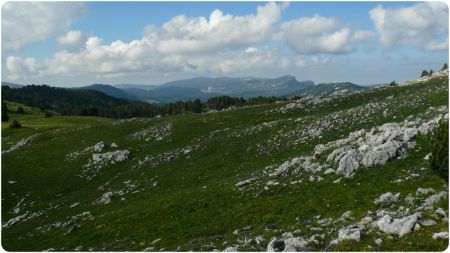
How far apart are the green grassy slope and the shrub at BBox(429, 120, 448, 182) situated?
155cm

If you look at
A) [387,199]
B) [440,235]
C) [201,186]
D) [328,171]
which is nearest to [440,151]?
[387,199]

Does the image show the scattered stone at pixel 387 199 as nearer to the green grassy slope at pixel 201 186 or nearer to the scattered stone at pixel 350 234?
the green grassy slope at pixel 201 186

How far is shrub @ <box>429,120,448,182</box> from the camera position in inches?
838

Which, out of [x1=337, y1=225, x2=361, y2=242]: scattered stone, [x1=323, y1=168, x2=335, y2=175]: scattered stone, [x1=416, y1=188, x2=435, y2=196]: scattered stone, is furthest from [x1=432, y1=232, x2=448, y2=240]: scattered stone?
[x1=323, y1=168, x2=335, y2=175]: scattered stone

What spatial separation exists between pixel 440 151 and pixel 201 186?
75.5 feet

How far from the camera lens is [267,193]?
3095 centimetres

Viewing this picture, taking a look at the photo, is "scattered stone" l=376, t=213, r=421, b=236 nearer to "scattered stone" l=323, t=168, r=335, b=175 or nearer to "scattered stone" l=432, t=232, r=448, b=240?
"scattered stone" l=432, t=232, r=448, b=240

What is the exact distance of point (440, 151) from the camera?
21562mm

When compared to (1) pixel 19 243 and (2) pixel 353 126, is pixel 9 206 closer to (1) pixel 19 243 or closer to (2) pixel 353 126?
(1) pixel 19 243

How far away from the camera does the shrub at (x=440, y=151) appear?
69.9 ft

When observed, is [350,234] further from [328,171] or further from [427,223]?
[328,171]

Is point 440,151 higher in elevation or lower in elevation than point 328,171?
higher

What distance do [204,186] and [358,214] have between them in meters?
18.6

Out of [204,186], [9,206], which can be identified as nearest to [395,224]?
[204,186]
